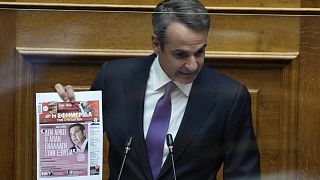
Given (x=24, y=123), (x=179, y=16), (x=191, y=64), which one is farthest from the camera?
(x=24, y=123)

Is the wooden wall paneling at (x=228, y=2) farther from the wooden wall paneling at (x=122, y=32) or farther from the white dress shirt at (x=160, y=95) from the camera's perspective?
the white dress shirt at (x=160, y=95)

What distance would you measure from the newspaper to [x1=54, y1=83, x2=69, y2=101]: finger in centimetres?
2

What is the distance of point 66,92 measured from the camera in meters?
3.40

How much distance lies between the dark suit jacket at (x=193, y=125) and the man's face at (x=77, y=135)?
0.11 meters

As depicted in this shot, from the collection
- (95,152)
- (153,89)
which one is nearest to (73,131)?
(95,152)

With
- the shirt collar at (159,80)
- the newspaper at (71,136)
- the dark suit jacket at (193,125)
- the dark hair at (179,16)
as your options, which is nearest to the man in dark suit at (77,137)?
the newspaper at (71,136)

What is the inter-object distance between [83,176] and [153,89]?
46cm

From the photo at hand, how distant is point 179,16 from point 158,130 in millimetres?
483

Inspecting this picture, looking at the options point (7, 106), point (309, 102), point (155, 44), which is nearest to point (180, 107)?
point (155, 44)

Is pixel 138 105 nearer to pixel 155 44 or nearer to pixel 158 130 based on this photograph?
pixel 158 130

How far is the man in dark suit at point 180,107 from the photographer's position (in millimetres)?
3357

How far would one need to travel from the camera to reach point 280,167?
3.61 metres

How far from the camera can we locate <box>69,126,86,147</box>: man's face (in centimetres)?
335

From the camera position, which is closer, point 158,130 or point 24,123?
point 158,130
